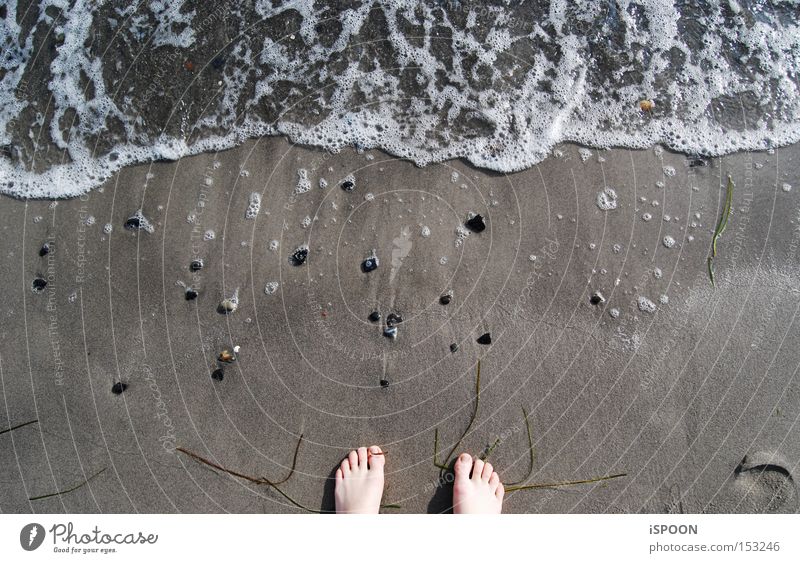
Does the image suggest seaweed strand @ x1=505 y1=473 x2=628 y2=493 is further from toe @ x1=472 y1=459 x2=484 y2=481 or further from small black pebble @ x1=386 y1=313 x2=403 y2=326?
small black pebble @ x1=386 y1=313 x2=403 y2=326

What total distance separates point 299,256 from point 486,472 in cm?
198

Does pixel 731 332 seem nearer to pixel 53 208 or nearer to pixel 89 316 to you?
pixel 89 316

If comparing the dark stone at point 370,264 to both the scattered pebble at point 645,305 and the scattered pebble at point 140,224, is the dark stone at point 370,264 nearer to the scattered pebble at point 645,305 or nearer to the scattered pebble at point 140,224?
the scattered pebble at point 140,224

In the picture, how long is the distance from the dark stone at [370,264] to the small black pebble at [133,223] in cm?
166

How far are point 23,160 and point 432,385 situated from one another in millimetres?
3451

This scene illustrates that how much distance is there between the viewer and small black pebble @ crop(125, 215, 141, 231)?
3.84 m

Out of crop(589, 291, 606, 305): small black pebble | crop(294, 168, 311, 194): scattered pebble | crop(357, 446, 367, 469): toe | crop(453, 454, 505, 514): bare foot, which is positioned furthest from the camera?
crop(294, 168, 311, 194): scattered pebble

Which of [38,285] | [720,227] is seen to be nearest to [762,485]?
[720,227]

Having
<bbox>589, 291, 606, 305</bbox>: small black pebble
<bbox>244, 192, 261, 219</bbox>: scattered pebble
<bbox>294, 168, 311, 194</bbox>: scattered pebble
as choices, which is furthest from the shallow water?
<bbox>589, 291, 606, 305</bbox>: small black pebble

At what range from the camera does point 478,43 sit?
399cm

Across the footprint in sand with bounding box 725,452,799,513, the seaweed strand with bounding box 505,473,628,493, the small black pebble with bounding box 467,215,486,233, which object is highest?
the small black pebble with bounding box 467,215,486,233

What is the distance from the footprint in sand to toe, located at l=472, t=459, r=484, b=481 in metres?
1.71

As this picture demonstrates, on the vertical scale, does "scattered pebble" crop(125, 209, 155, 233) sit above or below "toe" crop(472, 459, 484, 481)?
above

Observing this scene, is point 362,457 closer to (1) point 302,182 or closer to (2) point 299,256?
(2) point 299,256
